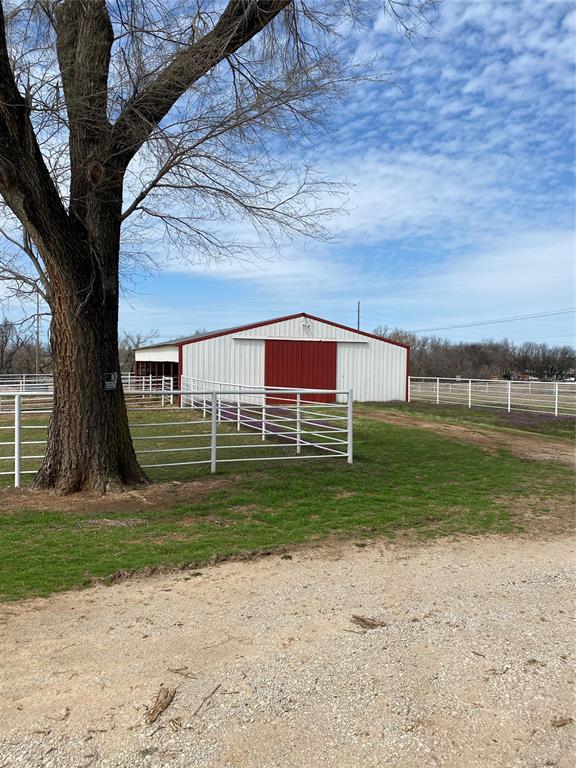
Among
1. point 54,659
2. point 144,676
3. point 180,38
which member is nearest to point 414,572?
point 144,676

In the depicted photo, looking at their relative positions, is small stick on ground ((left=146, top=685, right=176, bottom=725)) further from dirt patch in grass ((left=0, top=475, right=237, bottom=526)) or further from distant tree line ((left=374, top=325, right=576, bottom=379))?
distant tree line ((left=374, top=325, right=576, bottom=379))

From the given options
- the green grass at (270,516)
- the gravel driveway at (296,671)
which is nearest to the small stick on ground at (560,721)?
the gravel driveway at (296,671)

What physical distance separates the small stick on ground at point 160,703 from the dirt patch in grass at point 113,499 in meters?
3.02

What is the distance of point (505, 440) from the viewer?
12.7 m

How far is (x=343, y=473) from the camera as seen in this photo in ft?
26.1

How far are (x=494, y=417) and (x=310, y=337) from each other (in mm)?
8477

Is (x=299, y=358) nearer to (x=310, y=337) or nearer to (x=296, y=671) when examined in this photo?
(x=310, y=337)

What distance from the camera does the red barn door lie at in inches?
883

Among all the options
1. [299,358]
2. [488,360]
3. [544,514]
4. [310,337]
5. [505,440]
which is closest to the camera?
[544,514]

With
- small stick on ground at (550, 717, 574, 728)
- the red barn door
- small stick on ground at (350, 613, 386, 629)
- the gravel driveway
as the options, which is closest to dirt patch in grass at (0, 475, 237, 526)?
the gravel driveway

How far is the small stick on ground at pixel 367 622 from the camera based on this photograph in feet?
10.7

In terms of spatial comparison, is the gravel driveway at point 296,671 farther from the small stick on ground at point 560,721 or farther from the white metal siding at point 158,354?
the white metal siding at point 158,354

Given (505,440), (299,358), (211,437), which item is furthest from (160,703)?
(299,358)

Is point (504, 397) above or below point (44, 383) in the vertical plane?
below
